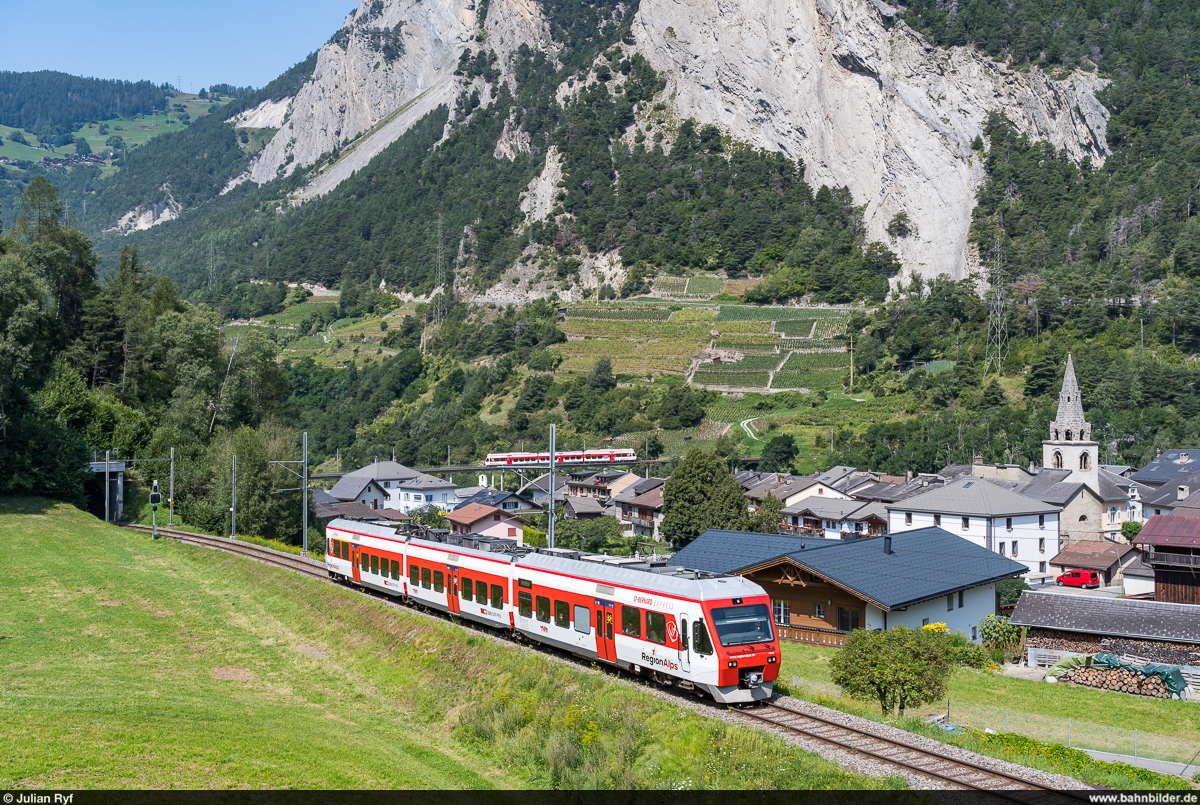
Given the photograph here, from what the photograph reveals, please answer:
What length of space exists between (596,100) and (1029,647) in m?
151

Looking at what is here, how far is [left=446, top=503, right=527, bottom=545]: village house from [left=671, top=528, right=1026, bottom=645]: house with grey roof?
30398 millimetres

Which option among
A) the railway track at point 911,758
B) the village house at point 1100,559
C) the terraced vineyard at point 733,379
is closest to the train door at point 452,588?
the railway track at point 911,758

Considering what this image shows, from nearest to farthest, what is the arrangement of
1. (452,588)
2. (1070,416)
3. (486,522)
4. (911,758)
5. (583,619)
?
(911,758) → (583,619) → (452,588) → (1070,416) → (486,522)

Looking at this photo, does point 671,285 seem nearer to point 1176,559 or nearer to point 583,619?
point 1176,559

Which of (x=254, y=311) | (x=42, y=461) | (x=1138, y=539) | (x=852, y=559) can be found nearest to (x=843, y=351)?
(x=1138, y=539)

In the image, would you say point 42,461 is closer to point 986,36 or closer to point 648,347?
point 648,347

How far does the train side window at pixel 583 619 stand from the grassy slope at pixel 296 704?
1.01m

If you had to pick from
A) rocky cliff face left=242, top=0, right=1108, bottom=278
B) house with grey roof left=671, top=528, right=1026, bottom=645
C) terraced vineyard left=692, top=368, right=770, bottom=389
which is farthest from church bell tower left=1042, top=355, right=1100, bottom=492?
rocky cliff face left=242, top=0, right=1108, bottom=278

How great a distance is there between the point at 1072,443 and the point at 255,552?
54204mm

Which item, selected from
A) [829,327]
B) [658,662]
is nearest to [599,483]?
[829,327]

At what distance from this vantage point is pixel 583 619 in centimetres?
2066

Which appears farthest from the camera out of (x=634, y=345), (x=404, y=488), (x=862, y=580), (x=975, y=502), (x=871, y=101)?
(x=871, y=101)

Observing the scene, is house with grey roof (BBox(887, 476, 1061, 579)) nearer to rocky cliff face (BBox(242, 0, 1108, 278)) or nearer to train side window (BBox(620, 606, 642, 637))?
train side window (BBox(620, 606, 642, 637))

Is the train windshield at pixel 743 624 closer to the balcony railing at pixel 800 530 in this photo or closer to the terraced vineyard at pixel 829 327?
the balcony railing at pixel 800 530
